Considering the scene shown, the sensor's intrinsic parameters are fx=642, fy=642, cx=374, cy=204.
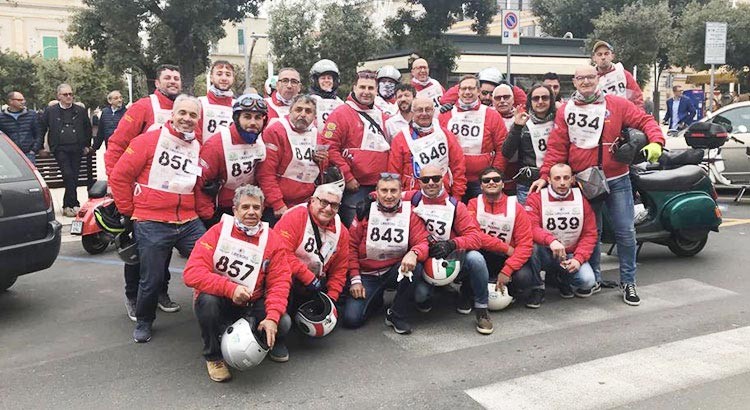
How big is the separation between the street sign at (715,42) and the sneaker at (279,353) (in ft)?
42.7

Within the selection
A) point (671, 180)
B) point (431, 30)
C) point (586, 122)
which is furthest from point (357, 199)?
point (431, 30)

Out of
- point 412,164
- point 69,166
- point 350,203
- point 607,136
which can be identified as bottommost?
point 350,203

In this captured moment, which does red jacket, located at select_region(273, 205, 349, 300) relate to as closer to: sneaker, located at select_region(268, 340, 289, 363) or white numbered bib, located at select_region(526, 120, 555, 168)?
sneaker, located at select_region(268, 340, 289, 363)

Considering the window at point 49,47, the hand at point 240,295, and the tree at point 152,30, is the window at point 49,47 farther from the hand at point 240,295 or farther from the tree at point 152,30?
the hand at point 240,295

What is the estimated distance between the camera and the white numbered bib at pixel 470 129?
6039 mm

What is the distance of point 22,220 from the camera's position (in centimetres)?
509

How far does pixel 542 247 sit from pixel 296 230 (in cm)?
215

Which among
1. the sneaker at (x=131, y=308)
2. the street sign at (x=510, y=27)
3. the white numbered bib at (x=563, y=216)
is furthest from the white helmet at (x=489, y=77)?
the sneaker at (x=131, y=308)

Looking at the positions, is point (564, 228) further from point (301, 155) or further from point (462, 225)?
point (301, 155)

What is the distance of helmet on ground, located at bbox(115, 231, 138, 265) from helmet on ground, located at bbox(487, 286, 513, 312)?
278cm

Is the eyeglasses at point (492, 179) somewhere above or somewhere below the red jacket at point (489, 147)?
below

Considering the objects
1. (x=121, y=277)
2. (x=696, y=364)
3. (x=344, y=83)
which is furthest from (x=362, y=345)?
(x=344, y=83)

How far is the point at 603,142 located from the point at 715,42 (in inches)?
411

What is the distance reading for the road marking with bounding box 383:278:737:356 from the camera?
4.64m
